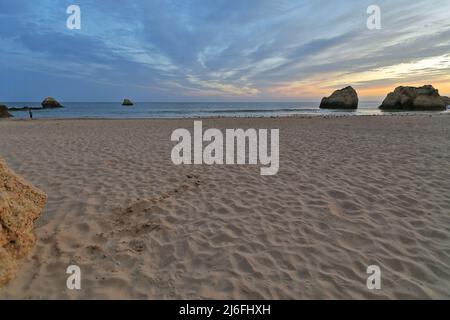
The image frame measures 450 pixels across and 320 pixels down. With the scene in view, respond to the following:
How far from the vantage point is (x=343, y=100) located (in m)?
53.4

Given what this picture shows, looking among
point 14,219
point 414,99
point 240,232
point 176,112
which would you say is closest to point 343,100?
point 414,99

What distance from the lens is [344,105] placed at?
176 feet

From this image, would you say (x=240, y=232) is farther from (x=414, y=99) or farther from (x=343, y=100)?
(x=343, y=100)

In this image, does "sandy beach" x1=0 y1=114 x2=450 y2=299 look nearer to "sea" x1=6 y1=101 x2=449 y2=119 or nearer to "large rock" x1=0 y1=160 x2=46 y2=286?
"large rock" x1=0 y1=160 x2=46 y2=286

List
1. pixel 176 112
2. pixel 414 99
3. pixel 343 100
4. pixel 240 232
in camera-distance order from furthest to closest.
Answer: pixel 343 100 → pixel 414 99 → pixel 176 112 → pixel 240 232

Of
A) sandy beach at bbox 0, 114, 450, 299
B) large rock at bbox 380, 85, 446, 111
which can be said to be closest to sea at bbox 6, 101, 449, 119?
large rock at bbox 380, 85, 446, 111

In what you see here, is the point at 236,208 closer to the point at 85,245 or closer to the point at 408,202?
the point at 85,245

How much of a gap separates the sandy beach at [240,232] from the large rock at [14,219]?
5.2 inches

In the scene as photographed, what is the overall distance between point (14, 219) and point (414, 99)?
186 feet

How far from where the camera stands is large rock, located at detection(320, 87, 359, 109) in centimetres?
5241

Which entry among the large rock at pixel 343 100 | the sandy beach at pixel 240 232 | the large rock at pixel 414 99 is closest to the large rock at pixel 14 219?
the sandy beach at pixel 240 232

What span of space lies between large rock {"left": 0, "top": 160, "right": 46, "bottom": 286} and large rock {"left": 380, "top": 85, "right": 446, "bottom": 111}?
55897 millimetres

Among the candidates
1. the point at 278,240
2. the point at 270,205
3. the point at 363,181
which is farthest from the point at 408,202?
the point at 278,240

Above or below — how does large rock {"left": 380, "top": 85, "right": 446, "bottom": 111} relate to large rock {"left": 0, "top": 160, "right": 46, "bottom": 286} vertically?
above
